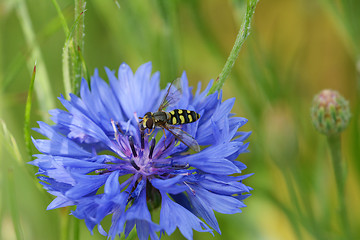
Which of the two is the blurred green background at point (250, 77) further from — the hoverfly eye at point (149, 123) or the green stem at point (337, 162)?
the hoverfly eye at point (149, 123)

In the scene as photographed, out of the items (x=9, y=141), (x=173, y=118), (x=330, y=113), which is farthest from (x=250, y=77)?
(x=9, y=141)

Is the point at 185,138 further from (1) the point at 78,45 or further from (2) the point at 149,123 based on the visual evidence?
(1) the point at 78,45

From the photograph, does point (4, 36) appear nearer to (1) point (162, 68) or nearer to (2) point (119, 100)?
(1) point (162, 68)

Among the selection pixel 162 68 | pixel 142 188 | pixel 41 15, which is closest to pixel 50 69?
pixel 41 15

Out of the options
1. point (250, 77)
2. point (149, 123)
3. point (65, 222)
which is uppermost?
point (250, 77)

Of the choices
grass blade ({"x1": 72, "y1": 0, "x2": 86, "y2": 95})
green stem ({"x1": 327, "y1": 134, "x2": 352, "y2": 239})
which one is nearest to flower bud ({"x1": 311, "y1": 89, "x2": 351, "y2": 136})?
green stem ({"x1": 327, "y1": 134, "x2": 352, "y2": 239})

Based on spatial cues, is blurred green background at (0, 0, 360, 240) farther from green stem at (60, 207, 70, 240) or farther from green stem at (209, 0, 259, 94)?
green stem at (209, 0, 259, 94)
